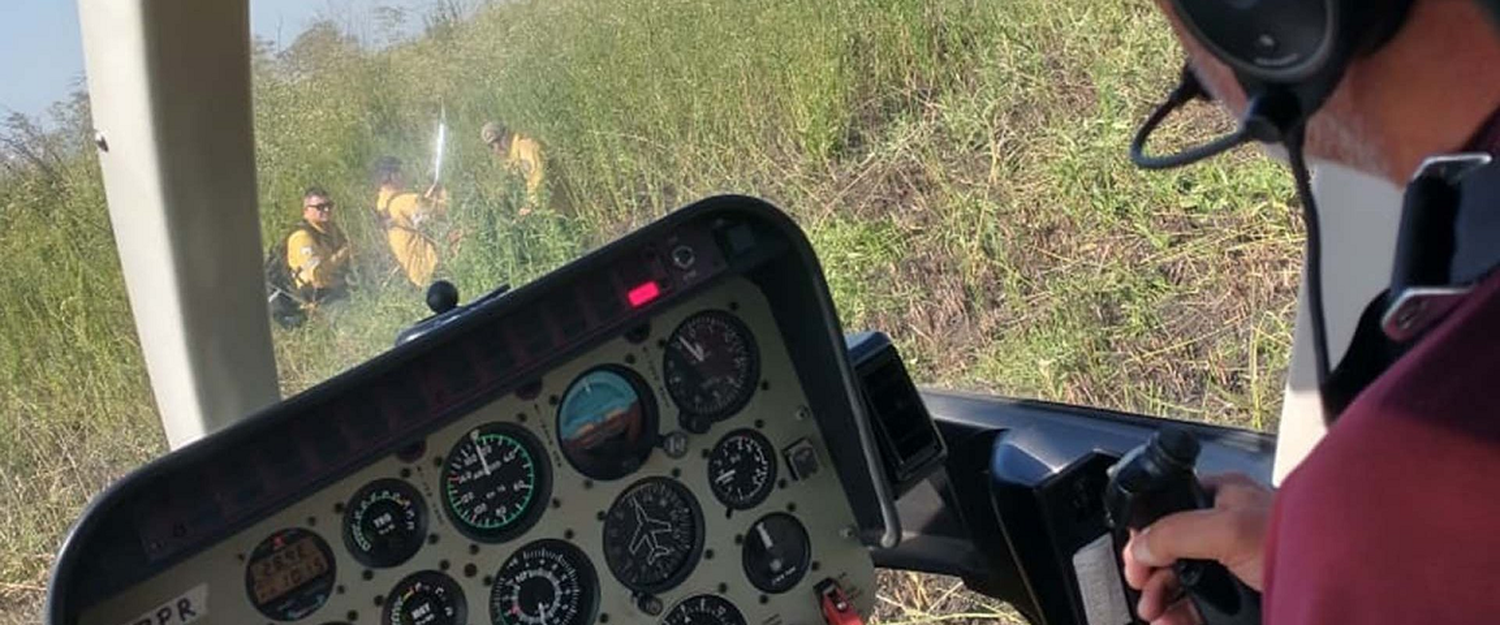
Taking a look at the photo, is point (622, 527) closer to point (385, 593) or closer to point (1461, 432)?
point (385, 593)

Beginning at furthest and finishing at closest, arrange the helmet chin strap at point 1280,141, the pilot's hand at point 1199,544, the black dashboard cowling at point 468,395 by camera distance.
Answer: the black dashboard cowling at point 468,395 < the pilot's hand at point 1199,544 < the helmet chin strap at point 1280,141

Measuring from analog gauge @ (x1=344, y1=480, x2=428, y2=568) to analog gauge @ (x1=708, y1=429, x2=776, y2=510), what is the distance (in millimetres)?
403

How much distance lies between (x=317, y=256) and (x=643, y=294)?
0.62 meters

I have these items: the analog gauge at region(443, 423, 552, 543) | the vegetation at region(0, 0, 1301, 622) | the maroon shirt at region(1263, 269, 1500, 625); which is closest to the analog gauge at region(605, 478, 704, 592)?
the analog gauge at region(443, 423, 552, 543)

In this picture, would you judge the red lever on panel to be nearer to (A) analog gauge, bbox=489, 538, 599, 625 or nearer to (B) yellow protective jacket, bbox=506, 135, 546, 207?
(A) analog gauge, bbox=489, 538, 599, 625

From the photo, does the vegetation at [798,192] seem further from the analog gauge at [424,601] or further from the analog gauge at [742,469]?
the analog gauge at [742,469]

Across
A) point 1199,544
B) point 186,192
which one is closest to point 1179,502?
point 1199,544

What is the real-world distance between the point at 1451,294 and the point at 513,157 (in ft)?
6.89

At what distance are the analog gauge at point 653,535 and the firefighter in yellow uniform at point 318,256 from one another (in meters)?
0.59

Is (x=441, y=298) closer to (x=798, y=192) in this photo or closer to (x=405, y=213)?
(x=405, y=213)

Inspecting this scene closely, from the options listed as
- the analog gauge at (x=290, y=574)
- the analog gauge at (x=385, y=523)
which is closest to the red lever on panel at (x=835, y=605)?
the analog gauge at (x=385, y=523)

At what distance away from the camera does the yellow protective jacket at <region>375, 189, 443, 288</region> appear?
237 cm

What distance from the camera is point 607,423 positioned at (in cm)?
212

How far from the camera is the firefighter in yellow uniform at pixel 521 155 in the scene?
2.71 meters
